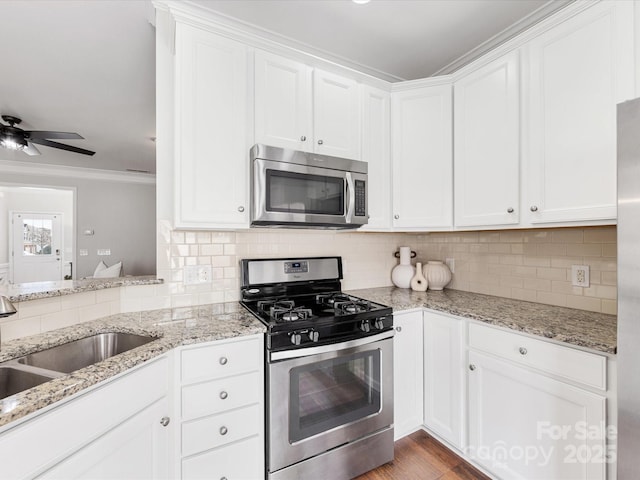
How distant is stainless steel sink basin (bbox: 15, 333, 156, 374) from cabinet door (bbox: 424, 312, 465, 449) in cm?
156

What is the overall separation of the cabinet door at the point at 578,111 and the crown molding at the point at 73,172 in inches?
260

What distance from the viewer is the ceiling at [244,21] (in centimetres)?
175

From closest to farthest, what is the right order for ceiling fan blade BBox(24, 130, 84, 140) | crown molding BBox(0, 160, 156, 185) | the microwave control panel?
1. the microwave control panel
2. ceiling fan blade BBox(24, 130, 84, 140)
3. crown molding BBox(0, 160, 156, 185)

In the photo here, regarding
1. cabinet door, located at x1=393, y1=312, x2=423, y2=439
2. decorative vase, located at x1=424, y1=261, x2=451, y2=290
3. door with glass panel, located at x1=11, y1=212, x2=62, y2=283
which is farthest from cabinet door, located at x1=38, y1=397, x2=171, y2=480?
door with glass panel, located at x1=11, y1=212, x2=62, y2=283

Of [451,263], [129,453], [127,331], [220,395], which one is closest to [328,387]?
[220,395]

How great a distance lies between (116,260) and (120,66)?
483 cm

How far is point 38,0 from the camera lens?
1710mm

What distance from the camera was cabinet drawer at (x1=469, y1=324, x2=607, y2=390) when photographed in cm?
119

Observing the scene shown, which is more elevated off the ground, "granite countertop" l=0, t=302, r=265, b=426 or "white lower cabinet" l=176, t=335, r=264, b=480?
"granite countertop" l=0, t=302, r=265, b=426

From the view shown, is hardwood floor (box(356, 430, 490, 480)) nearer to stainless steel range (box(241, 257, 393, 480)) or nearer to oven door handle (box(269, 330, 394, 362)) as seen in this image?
stainless steel range (box(241, 257, 393, 480))

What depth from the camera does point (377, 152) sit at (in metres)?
2.13

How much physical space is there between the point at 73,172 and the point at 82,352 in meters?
5.82

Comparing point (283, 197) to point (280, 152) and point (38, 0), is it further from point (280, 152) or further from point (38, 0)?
point (38, 0)

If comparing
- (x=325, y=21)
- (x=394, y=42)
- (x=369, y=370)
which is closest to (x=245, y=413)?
(x=369, y=370)
